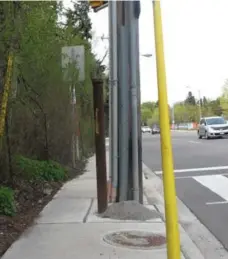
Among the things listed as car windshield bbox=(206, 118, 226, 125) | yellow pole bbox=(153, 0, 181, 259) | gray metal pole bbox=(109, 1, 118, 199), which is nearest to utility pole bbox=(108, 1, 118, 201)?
gray metal pole bbox=(109, 1, 118, 199)

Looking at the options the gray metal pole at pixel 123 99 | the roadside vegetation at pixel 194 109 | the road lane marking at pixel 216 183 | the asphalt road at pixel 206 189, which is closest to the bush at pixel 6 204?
the gray metal pole at pixel 123 99

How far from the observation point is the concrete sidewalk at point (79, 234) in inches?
226

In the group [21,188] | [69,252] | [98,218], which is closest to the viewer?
[69,252]

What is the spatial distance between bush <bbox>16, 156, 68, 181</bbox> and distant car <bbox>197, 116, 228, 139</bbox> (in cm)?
2419

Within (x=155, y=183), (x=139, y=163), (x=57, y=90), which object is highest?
(x=57, y=90)

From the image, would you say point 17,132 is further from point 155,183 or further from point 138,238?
point 138,238

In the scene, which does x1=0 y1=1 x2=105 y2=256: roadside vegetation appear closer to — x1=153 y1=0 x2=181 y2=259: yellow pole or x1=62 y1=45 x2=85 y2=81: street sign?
x1=62 y1=45 x2=85 y2=81: street sign

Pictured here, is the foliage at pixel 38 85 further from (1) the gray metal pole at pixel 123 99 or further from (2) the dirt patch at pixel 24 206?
(1) the gray metal pole at pixel 123 99

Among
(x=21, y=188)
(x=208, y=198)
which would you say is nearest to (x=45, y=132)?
(x=21, y=188)

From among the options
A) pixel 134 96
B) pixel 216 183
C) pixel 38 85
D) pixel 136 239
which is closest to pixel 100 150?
pixel 134 96

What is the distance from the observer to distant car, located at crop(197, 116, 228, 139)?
36.1 m

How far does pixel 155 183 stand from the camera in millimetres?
12766

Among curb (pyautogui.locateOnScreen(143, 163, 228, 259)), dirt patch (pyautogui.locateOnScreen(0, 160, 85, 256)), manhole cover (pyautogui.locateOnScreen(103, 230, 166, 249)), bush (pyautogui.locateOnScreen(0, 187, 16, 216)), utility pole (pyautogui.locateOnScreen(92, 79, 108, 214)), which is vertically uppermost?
utility pole (pyautogui.locateOnScreen(92, 79, 108, 214))

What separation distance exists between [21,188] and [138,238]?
13.4 feet
